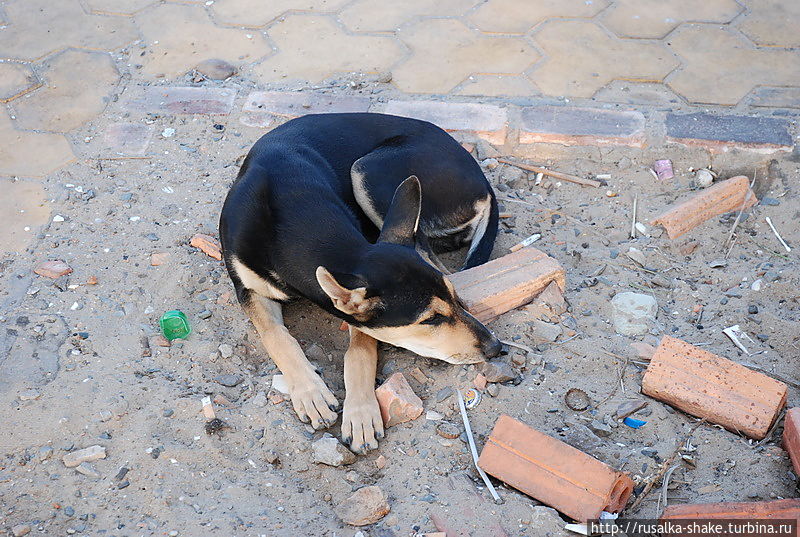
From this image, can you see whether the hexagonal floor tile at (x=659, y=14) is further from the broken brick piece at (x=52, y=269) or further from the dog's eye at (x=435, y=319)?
the broken brick piece at (x=52, y=269)

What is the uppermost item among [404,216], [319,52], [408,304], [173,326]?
[404,216]

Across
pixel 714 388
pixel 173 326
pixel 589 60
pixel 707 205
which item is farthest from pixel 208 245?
pixel 589 60

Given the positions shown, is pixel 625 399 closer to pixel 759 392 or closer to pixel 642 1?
pixel 759 392

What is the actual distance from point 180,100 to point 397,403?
8.94 feet

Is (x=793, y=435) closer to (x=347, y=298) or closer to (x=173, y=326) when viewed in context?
(x=347, y=298)

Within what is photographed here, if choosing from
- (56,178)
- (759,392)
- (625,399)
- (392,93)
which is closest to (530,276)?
(625,399)

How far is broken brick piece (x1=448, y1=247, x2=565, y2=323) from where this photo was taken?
3.51m

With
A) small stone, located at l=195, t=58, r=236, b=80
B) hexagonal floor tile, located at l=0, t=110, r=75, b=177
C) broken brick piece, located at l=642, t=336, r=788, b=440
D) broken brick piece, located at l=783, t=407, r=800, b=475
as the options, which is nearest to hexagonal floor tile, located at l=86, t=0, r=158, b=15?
small stone, located at l=195, t=58, r=236, b=80

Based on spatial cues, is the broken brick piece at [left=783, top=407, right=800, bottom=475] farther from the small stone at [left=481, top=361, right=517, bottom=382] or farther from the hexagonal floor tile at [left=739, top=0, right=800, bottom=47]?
the hexagonal floor tile at [left=739, top=0, right=800, bottom=47]

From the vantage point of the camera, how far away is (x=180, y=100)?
4961 millimetres

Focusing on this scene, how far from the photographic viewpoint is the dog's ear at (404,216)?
335 cm

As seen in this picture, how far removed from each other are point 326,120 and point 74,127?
66.2 inches

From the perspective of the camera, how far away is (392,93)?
16.3ft

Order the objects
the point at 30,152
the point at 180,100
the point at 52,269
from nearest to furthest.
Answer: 1. the point at 52,269
2. the point at 30,152
3. the point at 180,100
